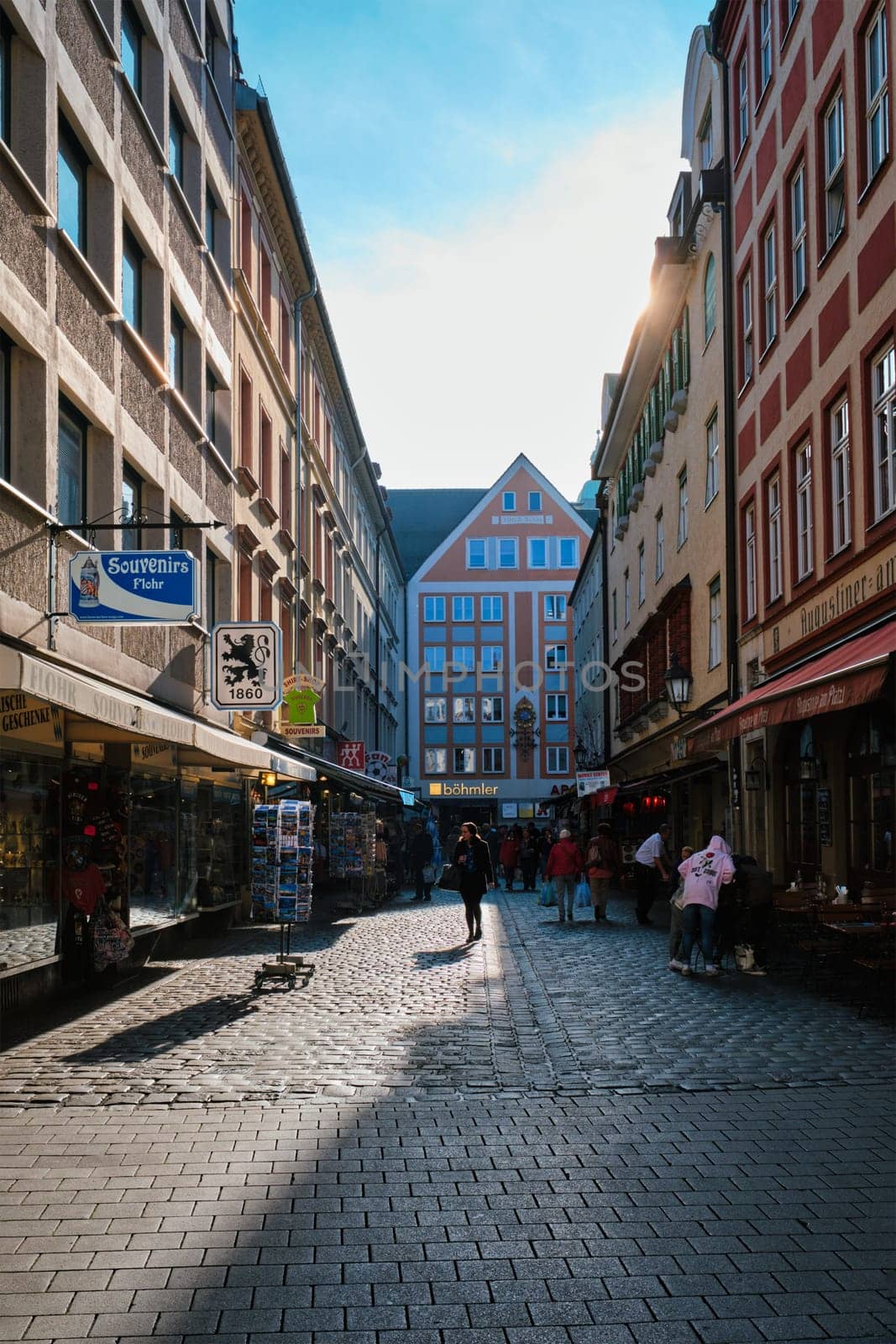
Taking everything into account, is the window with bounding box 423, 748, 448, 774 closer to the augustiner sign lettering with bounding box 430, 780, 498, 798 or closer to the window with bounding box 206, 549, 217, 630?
the augustiner sign lettering with bounding box 430, 780, 498, 798

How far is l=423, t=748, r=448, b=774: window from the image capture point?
246 feet

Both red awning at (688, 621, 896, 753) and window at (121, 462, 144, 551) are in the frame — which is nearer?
red awning at (688, 621, 896, 753)

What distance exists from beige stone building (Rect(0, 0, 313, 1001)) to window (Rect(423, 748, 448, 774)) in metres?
52.8

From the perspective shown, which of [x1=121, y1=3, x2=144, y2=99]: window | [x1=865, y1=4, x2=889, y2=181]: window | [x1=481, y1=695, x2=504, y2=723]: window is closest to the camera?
[x1=865, y1=4, x2=889, y2=181]: window

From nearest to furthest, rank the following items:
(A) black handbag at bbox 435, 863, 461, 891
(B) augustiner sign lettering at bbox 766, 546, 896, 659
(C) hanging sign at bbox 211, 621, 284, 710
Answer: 1. (B) augustiner sign lettering at bbox 766, 546, 896, 659
2. (C) hanging sign at bbox 211, 621, 284, 710
3. (A) black handbag at bbox 435, 863, 461, 891

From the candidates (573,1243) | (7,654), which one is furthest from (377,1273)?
(7,654)

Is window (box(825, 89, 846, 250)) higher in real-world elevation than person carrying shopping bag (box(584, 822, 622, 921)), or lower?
higher

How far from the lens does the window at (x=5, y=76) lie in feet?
39.9

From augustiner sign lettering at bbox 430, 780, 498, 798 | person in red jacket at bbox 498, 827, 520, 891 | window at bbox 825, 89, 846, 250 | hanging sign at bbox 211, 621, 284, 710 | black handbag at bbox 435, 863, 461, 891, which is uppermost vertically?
window at bbox 825, 89, 846, 250

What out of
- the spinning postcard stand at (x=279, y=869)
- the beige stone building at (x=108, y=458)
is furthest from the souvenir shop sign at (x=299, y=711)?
the spinning postcard stand at (x=279, y=869)

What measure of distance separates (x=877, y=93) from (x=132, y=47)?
9.10 m

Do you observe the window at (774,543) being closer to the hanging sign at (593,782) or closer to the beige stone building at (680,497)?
the beige stone building at (680,497)

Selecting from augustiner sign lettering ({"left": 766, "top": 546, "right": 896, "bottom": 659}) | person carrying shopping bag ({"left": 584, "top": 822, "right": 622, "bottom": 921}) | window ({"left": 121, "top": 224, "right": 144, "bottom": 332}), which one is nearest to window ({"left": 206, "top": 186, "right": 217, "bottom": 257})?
window ({"left": 121, "top": 224, "right": 144, "bottom": 332})

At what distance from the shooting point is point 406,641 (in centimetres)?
7506
